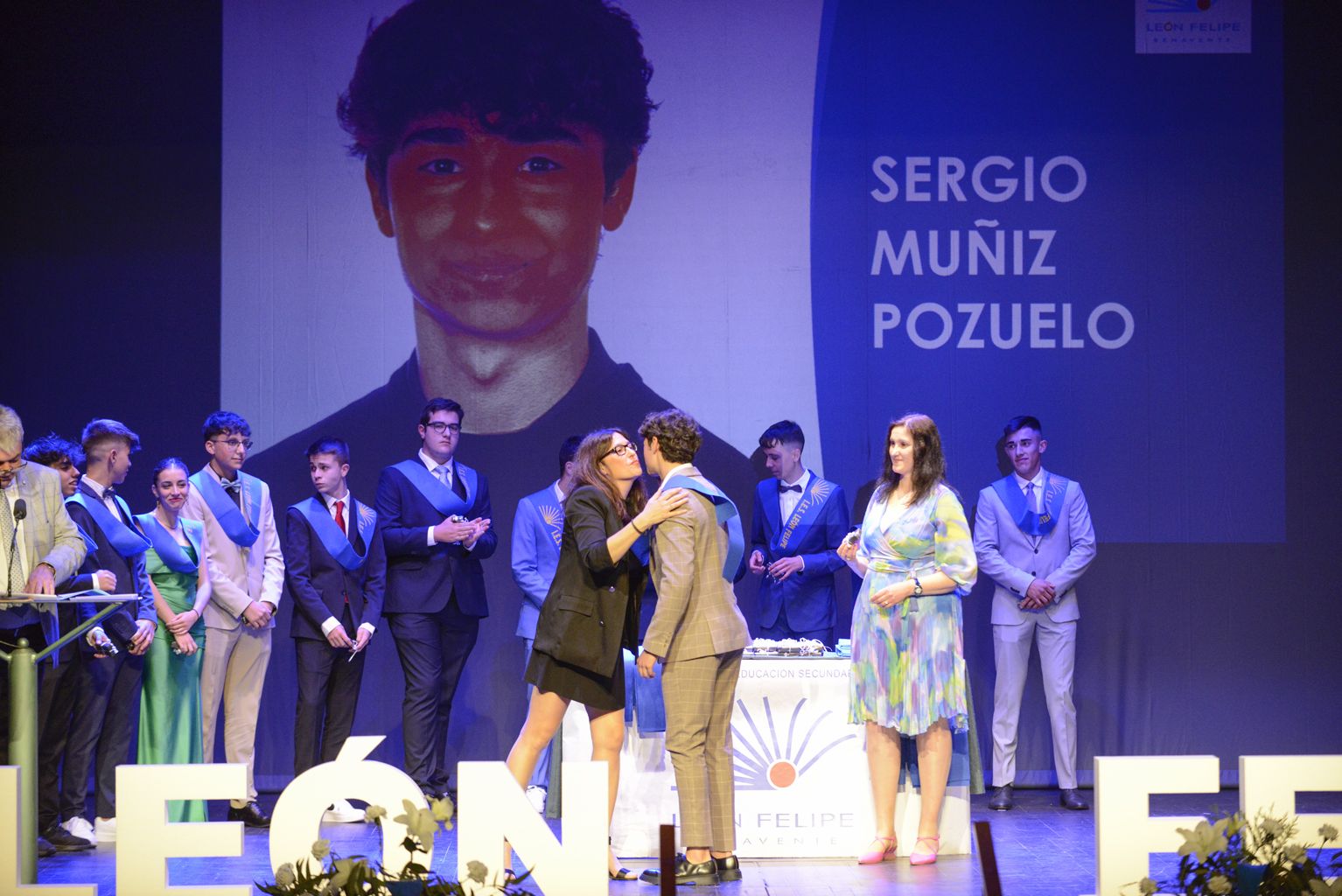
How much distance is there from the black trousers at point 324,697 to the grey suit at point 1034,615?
9.28 ft

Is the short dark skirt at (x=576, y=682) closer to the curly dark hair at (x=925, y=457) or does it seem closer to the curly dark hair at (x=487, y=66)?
the curly dark hair at (x=925, y=457)

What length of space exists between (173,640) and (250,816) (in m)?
0.79

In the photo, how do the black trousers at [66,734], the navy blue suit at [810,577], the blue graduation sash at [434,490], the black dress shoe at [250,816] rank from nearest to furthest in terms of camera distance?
the black trousers at [66,734], the black dress shoe at [250,816], the blue graduation sash at [434,490], the navy blue suit at [810,577]

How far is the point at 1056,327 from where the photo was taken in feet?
23.6

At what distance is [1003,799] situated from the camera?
255 inches

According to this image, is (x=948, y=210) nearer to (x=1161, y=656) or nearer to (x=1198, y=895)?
(x=1161, y=656)

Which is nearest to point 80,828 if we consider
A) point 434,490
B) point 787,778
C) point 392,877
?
point 434,490

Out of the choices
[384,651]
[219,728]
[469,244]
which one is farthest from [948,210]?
[219,728]

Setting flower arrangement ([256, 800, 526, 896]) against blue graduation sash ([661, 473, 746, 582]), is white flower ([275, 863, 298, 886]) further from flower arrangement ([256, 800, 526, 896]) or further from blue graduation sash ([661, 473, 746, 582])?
blue graduation sash ([661, 473, 746, 582])

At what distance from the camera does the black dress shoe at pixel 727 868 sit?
470 centimetres

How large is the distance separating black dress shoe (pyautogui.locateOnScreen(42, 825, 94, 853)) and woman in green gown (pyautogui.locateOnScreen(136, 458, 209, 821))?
38cm

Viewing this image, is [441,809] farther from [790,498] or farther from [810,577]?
[790,498]

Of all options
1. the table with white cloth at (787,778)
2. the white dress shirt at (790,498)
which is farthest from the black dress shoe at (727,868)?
the white dress shirt at (790,498)

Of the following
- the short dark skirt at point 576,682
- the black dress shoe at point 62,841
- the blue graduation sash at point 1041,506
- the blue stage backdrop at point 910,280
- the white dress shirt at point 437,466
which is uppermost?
the blue stage backdrop at point 910,280
